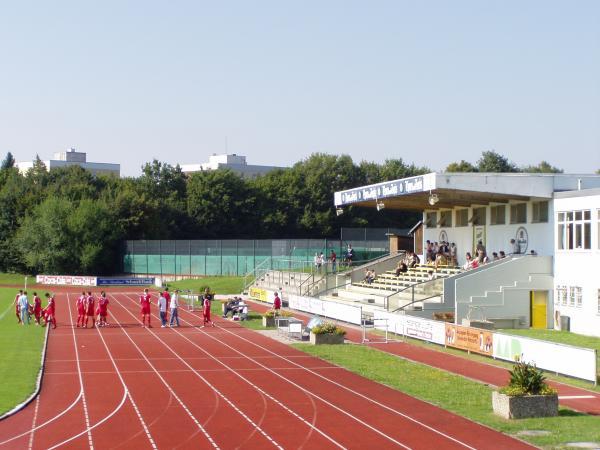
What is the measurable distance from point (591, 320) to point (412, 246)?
2399 cm

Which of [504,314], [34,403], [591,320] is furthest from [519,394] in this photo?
[504,314]

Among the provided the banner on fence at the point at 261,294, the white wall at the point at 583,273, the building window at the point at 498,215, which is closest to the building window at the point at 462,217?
the building window at the point at 498,215

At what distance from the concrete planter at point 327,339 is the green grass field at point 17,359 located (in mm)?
9392

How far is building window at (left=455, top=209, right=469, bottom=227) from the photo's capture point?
4601 centimetres

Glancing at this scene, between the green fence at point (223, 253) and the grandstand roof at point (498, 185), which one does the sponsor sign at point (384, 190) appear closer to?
the grandstand roof at point (498, 185)

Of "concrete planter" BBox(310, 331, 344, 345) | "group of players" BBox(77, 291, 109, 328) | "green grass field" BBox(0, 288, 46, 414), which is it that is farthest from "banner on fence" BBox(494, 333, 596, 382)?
"group of players" BBox(77, 291, 109, 328)

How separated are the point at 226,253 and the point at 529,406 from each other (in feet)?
193

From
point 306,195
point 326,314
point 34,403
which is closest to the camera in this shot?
point 34,403

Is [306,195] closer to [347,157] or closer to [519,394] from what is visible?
[347,157]

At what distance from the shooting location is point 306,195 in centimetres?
10375

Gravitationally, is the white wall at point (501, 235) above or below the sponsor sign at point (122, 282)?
above

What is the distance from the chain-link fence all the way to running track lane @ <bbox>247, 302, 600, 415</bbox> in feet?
93.0

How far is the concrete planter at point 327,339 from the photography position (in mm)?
31156

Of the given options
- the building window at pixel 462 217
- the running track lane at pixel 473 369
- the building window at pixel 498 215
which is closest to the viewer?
the running track lane at pixel 473 369
